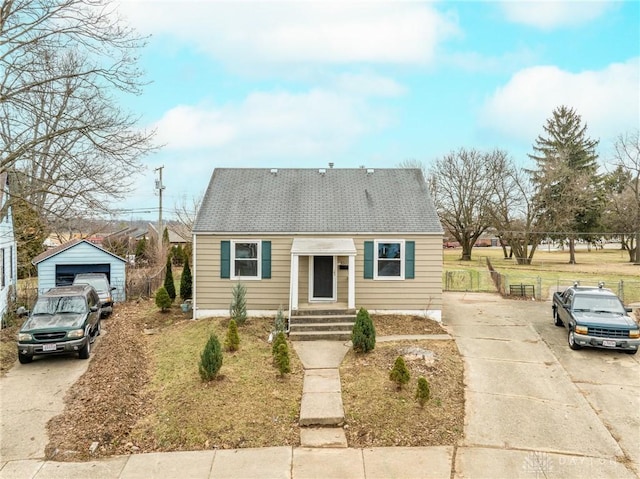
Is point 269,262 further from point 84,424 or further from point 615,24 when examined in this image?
point 615,24

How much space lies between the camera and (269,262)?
14680mm

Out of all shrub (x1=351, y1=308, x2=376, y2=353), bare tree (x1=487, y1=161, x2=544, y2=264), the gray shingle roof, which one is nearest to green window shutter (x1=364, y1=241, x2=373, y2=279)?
the gray shingle roof

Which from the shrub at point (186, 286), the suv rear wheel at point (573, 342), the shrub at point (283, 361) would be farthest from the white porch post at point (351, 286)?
the shrub at point (186, 286)

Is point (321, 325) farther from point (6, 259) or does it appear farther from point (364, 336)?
point (6, 259)

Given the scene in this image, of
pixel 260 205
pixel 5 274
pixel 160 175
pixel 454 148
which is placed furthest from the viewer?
pixel 454 148

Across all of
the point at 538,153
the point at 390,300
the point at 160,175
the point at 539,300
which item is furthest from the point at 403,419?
the point at 538,153

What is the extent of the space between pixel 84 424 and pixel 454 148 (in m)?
40.0

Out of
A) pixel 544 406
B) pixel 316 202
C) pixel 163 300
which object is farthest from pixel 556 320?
pixel 163 300

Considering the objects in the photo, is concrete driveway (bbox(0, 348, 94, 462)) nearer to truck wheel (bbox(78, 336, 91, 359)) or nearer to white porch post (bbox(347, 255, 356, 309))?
truck wheel (bbox(78, 336, 91, 359))

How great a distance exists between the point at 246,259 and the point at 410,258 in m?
5.42

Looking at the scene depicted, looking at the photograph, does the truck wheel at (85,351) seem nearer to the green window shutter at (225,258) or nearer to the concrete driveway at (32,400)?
the concrete driveway at (32,400)

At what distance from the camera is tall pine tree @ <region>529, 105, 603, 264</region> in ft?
125

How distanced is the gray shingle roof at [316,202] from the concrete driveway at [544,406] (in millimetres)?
4154

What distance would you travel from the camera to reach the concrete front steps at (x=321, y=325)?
12.5 meters
